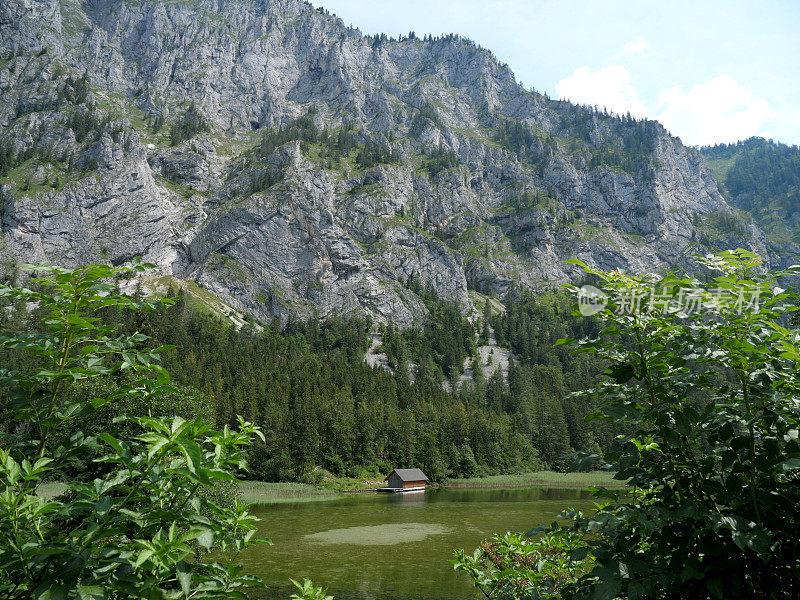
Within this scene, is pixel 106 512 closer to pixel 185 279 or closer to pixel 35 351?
pixel 35 351

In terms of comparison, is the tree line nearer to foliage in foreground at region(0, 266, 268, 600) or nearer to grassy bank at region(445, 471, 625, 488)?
grassy bank at region(445, 471, 625, 488)

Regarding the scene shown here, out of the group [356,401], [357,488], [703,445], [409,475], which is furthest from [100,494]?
[356,401]

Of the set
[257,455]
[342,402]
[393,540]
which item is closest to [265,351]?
[342,402]

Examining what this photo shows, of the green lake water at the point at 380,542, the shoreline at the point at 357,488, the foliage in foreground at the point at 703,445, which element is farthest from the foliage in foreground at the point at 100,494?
the shoreline at the point at 357,488

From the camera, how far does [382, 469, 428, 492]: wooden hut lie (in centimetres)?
8394

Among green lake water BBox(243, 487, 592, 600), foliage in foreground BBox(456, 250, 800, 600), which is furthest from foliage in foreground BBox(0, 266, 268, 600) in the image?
green lake water BBox(243, 487, 592, 600)

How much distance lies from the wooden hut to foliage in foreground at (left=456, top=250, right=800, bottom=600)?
3394 inches

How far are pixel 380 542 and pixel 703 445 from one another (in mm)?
38162

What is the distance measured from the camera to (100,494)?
94.5 inches

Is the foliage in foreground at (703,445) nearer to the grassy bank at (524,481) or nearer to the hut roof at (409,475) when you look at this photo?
the hut roof at (409,475)

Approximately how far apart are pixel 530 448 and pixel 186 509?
132m

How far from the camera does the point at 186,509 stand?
2393 mm

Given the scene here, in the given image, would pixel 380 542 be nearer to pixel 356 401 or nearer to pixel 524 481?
pixel 524 481

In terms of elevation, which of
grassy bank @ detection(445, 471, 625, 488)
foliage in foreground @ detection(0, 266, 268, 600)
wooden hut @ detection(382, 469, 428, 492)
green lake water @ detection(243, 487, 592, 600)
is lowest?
grassy bank @ detection(445, 471, 625, 488)
